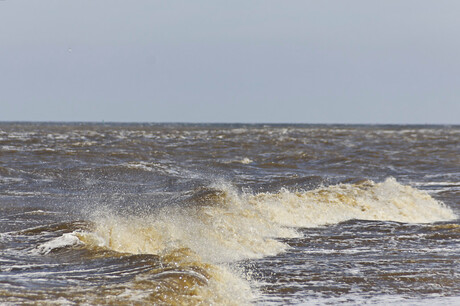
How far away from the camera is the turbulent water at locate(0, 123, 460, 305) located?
19.5 feet

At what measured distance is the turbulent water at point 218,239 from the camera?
5957 mm

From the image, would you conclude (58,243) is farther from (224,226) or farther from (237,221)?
(237,221)

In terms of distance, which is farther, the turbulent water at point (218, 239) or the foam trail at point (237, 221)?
the foam trail at point (237, 221)

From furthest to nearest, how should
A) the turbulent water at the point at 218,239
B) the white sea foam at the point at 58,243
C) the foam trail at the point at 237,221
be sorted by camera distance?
the white sea foam at the point at 58,243
the foam trail at the point at 237,221
the turbulent water at the point at 218,239

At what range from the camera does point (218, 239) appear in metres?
8.84

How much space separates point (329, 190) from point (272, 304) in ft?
28.7

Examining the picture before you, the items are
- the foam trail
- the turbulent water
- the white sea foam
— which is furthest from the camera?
the white sea foam

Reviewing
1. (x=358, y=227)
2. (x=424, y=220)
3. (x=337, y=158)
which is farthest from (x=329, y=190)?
(x=337, y=158)

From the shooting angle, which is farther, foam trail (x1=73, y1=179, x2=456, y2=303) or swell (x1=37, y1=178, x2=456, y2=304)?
foam trail (x1=73, y1=179, x2=456, y2=303)

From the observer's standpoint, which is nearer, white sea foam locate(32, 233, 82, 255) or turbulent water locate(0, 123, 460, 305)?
turbulent water locate(0, 123, 460, 305)

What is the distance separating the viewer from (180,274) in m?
5.98

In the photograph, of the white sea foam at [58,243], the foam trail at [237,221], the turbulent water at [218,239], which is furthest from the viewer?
the white sea foam at [58,243]

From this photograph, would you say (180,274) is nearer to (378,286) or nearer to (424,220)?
(378,286)

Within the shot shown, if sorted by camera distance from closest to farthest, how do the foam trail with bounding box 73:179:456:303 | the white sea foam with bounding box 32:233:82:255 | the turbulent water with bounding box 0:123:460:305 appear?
the turbulent water with bounding box 0:123:460:305
the foam trail with bounding box 73:179:456:303
the white sea foam with bounding box 32:233:82:255
